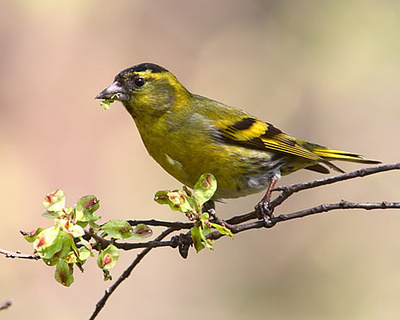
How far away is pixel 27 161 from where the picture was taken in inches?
273

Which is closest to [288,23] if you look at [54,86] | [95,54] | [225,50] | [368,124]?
[225,50]

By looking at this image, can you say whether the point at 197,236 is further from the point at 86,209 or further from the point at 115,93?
the point at 115,93

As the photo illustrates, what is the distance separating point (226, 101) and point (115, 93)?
408cm

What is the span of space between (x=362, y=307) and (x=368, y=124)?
2208 mm

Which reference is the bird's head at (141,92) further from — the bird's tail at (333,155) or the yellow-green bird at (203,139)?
the bird's tail at (333,155)

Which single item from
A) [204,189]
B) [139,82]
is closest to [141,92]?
[139,82]

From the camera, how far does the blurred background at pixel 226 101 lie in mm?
6172

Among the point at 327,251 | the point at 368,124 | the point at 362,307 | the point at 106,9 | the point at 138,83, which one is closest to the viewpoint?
the point at 138,83

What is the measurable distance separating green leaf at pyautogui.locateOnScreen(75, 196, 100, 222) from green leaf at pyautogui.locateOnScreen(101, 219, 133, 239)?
0.05 m

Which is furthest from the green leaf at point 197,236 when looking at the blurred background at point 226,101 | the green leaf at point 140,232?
the blurred background at point 226,101

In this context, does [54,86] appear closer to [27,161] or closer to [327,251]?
[27,161]

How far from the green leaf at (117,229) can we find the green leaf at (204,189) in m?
0.25

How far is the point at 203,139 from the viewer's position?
3.94 m

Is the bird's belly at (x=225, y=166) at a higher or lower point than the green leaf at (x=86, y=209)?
higher
